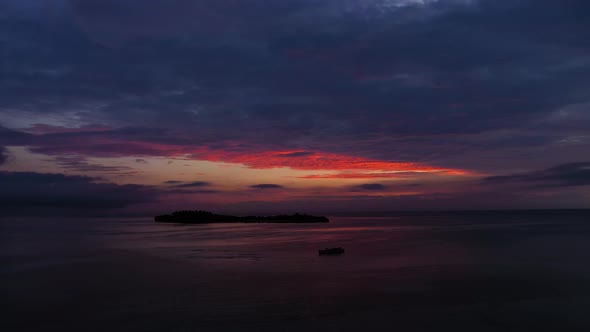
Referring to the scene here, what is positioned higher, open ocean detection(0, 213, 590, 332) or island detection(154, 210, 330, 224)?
island detection(154, 210, 330, 224)

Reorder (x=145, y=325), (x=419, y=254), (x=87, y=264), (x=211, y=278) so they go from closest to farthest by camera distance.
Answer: (x=145, y=325)
(x=211, y=278)
(x=87, y=264)
(x=419, y=254)

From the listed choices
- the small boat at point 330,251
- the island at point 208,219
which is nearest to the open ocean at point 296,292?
the small boat at point 330,251

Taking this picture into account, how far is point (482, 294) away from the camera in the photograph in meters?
19.0

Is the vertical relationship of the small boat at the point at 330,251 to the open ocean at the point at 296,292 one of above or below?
above

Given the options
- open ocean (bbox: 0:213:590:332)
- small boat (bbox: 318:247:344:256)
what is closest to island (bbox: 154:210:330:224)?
open ocean (bbox: 0:213:590:332)

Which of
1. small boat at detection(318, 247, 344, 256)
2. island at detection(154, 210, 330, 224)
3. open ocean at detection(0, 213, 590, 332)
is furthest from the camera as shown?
island at detection(154, 210, 330, 224)

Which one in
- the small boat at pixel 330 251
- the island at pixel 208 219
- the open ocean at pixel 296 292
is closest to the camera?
the open ocean at pixel 296 292

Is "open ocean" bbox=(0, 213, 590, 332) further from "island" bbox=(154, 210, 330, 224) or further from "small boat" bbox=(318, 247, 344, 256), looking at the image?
"island" bbox=(154, 210, 330, 224)

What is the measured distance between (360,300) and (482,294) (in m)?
5.93

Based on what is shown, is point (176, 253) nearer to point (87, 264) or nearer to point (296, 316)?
point (87, 264)

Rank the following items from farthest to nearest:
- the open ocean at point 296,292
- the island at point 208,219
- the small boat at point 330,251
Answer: the island at point 208,219
the small boat at point 330,251
the open ocean at point 296,292

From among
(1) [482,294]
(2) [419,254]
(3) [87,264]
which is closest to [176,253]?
(3) [87,264]

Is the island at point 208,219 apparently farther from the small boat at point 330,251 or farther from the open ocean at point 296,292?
the small boat at point 330,251

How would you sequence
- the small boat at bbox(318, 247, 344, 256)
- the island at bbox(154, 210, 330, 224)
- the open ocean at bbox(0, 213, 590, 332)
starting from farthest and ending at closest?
the island at bbox(154, 210, 330, 224) < the small boat at bbox(318, 247, 344, 256) < the open ocean at bbox(0, 213, 590, 332)
